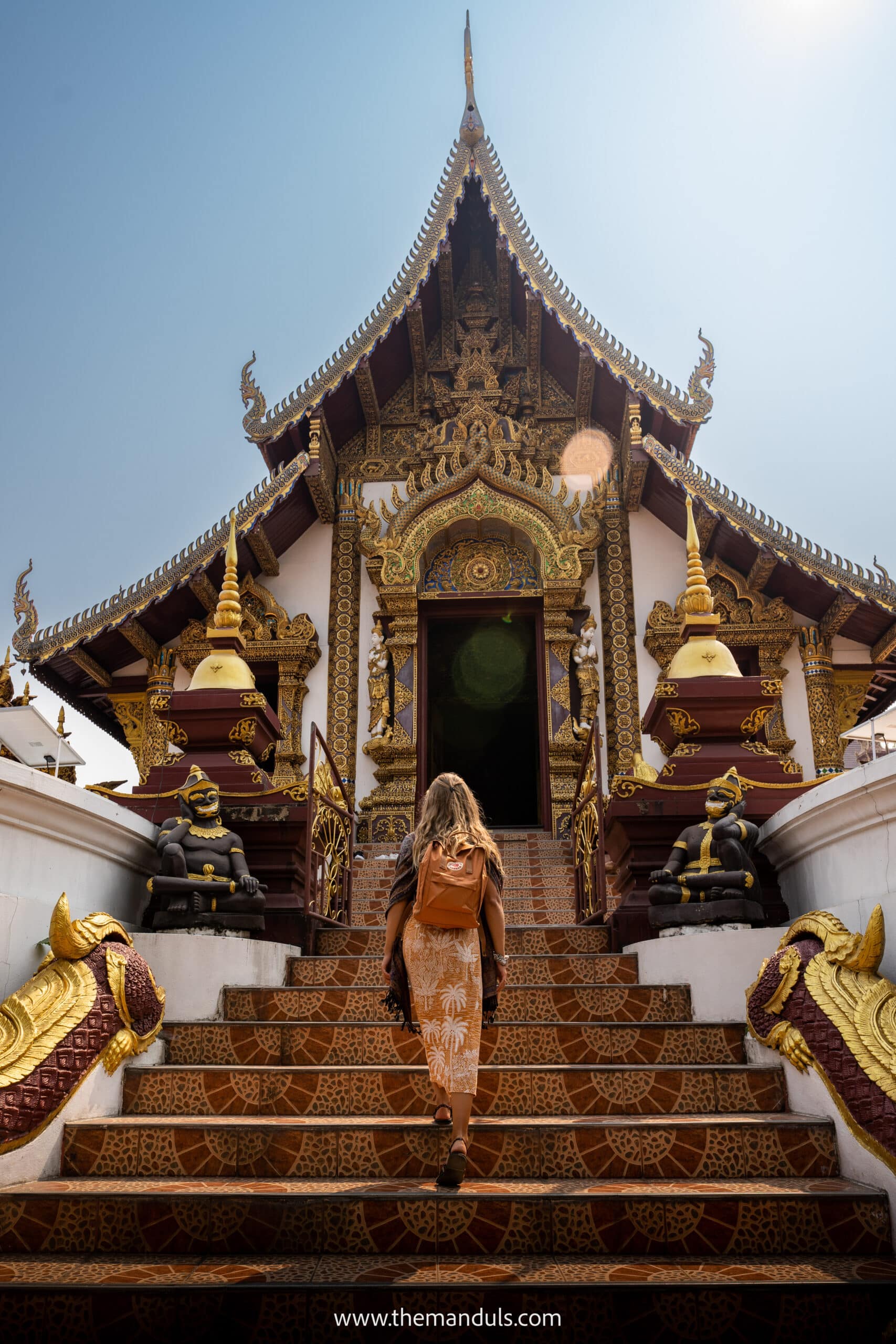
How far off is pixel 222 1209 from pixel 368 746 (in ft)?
13.8

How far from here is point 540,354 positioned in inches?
287

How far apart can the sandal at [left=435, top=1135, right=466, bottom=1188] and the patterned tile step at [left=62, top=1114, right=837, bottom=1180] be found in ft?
0.56

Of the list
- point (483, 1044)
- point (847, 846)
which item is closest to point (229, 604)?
point (483, 1044)

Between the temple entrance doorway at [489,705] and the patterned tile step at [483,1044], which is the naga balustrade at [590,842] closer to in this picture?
the patterned tile step at [483,1044]

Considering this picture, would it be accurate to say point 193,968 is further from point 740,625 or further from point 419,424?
point 419,424

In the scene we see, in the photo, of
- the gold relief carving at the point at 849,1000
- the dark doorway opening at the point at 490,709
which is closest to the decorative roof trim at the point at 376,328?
the dark doorway opening at the point at 490,709

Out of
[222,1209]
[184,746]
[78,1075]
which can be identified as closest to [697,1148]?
[222,1209]

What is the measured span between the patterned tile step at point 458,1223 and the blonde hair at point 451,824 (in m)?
0.74

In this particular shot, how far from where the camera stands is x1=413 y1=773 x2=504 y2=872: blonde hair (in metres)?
2.45

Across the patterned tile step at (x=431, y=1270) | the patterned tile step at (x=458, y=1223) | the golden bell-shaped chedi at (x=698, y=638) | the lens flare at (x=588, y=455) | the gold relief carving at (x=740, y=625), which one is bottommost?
the patterned tile step at (x=431, y=1270)

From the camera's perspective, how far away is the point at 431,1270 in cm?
192

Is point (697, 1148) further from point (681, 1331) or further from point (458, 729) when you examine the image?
point (458, 729)

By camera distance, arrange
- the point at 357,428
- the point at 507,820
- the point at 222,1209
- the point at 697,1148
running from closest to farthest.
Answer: the point at 222,1209, the point at 697,1148, the point at 357,428, the point at 507,820

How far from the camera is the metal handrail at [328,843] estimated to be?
3.96m
